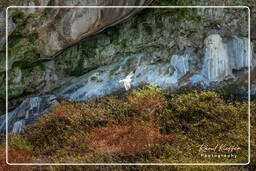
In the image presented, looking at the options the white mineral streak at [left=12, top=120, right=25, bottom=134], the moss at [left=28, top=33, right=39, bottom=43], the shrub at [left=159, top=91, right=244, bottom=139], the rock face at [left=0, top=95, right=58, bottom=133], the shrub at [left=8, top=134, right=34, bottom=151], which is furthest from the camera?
the moss at [left=28, top=33, right=39, bottom=43]

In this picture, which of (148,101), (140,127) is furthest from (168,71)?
(140,127)

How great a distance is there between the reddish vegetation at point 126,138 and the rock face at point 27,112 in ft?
6.96

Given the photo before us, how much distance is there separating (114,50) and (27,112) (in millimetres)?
3479

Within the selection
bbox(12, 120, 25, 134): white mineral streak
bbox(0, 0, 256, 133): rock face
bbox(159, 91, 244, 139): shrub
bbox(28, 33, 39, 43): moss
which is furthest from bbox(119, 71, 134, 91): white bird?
bbox(12, 120, 25, 134): white mineral streak

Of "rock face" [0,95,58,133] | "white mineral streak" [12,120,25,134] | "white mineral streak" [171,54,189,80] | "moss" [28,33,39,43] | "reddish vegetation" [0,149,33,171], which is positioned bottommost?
"reddish vegetation" [0,149,33,171]

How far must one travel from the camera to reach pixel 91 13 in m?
13.6

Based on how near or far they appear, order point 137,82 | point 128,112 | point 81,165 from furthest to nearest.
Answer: point 137,82, point 128,112, point 81,165

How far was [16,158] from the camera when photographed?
38.8 feet

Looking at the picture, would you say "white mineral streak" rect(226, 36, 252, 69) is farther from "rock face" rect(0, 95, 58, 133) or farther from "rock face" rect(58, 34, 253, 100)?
"rock face" rect(0, 95, 58, 133)

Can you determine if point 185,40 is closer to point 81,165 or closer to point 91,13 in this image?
point 91,13

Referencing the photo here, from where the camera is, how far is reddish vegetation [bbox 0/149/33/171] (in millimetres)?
11609

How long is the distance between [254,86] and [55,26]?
20.8 feet

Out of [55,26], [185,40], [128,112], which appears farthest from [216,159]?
[55,26]

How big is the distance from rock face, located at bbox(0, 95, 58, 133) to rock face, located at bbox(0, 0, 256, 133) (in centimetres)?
4
